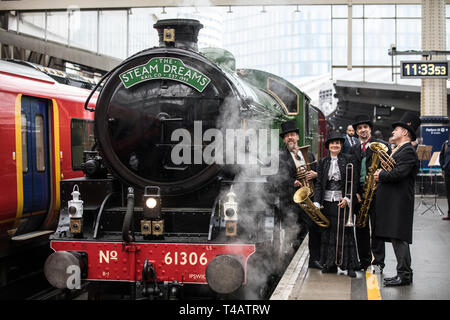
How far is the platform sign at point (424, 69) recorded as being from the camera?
11992 millimetres

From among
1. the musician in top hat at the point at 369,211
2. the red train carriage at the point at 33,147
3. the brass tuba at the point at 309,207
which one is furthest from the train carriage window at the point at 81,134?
the musician in top hat at the point at 369,211

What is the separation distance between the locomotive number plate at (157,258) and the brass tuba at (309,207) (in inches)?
45.0

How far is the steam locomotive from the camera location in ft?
15.9

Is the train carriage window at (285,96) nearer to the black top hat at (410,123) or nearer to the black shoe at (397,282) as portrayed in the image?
the black top hat at (410,123)

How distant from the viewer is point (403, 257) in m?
5.52

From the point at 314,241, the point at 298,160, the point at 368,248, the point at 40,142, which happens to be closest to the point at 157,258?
the point at 314,241

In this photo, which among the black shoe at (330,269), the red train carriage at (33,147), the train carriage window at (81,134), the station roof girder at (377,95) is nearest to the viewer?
the black shoe at (330,269)

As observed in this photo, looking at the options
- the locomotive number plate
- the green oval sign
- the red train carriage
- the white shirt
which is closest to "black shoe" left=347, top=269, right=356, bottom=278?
the white shirt

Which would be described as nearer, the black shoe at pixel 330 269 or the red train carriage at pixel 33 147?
the black shoe at pixel 330 269

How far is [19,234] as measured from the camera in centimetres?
711

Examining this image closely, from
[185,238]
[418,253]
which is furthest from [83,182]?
[418,253]
